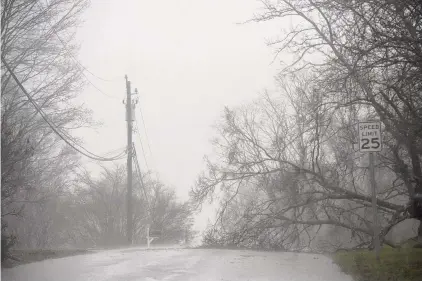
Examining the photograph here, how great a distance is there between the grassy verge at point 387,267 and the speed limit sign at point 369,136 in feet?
6.39

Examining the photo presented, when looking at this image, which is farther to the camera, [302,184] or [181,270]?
[302,184]

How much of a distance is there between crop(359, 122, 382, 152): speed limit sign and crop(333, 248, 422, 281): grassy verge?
195cm

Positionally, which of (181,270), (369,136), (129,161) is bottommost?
(181,270)

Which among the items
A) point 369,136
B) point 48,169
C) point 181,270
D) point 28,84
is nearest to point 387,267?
point 369,136

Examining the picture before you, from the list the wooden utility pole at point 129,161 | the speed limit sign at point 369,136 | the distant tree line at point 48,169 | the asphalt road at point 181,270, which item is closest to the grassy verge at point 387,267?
the asphalt road at point 181,270

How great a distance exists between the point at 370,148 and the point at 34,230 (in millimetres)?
30110

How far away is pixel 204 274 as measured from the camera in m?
8.42

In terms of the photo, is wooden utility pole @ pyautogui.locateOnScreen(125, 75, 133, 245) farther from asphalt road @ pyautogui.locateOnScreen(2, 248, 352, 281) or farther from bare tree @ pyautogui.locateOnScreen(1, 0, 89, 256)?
asphalt road @ pyautogui.locateOnScreen(2, 248, 352, 281)

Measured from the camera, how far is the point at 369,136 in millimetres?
8203

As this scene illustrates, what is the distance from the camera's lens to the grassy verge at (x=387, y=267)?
7379 mm

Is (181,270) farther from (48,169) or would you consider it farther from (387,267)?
(48,169)

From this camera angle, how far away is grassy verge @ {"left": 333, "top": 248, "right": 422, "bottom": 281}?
738 cm

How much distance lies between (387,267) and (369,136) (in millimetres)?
2160

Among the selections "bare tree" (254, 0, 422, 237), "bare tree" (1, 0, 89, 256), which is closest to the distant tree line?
"bare tree" (1, 0, 89, 256)
